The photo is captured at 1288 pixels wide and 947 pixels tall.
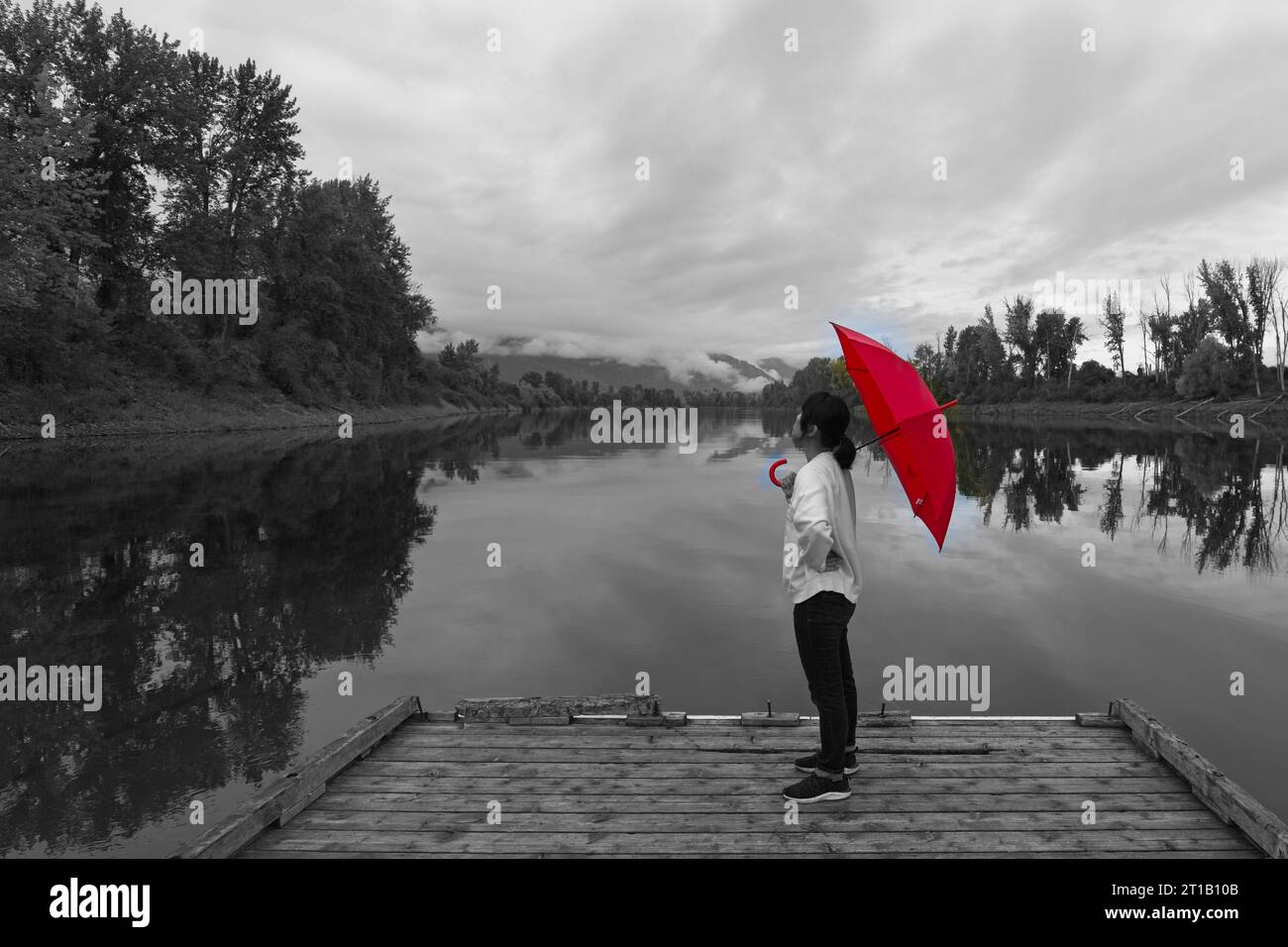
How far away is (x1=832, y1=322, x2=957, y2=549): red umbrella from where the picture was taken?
4590 millimetres

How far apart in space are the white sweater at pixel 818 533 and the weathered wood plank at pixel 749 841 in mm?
1501

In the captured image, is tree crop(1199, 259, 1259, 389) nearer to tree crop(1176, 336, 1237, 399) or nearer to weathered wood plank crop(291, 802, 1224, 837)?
tree crop(1176, 336, 1237, 399)

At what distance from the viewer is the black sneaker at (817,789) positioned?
183 inches

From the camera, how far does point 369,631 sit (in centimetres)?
976

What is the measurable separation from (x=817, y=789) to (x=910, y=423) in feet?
8.60

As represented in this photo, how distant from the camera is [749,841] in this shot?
4.20m

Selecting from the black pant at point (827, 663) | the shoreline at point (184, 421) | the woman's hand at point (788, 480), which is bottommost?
the black pant at point (827, 663)

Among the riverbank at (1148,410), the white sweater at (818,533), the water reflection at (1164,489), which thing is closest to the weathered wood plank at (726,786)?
the white sweater at (818,533)

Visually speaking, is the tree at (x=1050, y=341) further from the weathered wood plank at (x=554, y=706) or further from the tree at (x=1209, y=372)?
the weathered wood plank at (x=554, y=706)

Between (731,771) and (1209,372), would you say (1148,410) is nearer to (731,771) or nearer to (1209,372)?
(1209,372)

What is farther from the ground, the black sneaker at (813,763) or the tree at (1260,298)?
the tree at (1260,298)

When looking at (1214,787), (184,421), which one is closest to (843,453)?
(1214,787)

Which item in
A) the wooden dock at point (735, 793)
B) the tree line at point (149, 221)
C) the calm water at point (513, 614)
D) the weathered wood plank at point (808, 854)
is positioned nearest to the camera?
the weathered wood plank at point (808, 854)

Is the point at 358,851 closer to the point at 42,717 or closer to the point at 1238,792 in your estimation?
the point at 42,717
